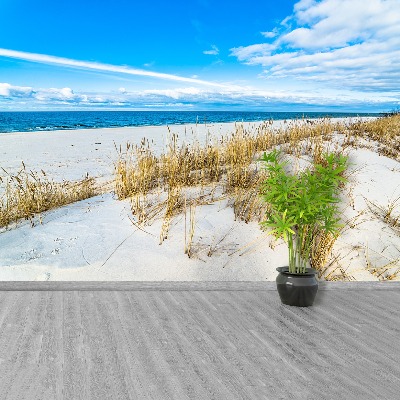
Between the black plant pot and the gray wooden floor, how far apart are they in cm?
4

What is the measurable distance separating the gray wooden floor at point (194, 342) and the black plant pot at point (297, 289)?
0.04m

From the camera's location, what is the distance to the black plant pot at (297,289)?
7.30 ft

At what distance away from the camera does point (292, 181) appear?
7.81 feet

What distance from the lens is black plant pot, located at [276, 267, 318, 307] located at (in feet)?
7.30

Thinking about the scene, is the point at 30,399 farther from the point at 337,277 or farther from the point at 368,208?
the point at 368,208

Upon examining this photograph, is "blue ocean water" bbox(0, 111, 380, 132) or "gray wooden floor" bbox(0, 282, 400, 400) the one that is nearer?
"gray wooden floor" bbox(0, 282, 400, 400)

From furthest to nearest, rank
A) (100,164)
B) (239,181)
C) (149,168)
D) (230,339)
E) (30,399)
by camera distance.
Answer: (100,164) < (149,168) < (239,181) < (230,339) < (30,399)

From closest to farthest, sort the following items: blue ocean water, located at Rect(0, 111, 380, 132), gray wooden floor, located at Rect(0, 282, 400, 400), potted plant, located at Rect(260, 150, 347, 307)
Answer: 1. gray wooden floor, located at Rect(0, 282, 400, 400)
2. potted plant, located at Rect(260, 150, 347, 307)
3. blue ocean water, located at Rect(0, 111, 380, 132)

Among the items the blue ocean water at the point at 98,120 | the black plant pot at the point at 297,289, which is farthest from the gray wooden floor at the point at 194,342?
the blue ocean water at the point at 98,120

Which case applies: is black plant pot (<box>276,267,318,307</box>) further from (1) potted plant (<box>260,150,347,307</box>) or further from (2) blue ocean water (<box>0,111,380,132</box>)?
(2) blue ocean water (<box>0,111,380,132</box>)

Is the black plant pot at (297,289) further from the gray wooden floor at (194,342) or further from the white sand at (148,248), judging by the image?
the white sand at (148,248)

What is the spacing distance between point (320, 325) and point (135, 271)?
1656 millimetres

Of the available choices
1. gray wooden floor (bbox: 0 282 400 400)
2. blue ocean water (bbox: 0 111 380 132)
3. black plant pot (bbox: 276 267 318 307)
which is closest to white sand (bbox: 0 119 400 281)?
gray wooden floor (bbox: 0 282 400 400)

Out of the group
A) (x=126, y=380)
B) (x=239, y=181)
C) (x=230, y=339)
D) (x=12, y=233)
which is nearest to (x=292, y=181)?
(x=230, y=339)
